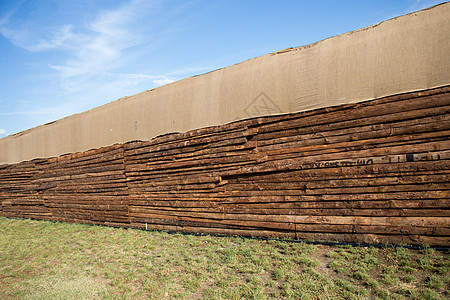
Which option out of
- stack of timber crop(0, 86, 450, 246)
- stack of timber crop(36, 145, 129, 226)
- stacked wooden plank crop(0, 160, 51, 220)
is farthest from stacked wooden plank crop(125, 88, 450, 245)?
stacked wooden plank crop(0, 160, 51, 220)

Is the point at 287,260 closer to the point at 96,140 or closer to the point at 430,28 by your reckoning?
the point at 430,28

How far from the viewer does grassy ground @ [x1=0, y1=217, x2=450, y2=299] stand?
415 centimetres

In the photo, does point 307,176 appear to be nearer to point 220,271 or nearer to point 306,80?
point 306,80

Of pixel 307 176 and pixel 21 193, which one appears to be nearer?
Result: pixel 307 176

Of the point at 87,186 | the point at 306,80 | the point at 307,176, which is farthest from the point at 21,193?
the point at 306,80

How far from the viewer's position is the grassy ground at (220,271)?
415 cm

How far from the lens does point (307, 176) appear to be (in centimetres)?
609

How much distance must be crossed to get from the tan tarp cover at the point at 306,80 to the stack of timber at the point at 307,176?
0.90ft

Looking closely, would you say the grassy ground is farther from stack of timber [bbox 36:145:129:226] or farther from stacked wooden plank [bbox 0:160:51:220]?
stacked wooden plank [bbox 0:160:51:220]

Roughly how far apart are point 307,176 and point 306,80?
6.81 ft

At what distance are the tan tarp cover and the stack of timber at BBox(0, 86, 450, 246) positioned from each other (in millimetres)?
276

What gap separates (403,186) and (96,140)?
33.2 ft

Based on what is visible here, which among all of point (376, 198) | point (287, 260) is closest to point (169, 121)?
point (287, 260)

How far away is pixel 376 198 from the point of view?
5367 millimetres
